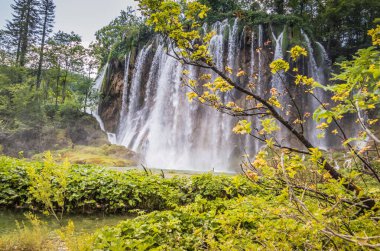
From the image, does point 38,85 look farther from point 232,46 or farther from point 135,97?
point 232,46

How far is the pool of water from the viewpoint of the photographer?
5.37 metres

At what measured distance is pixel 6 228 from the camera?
5.21 meters

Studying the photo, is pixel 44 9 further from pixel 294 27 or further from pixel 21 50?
pixel 294 27

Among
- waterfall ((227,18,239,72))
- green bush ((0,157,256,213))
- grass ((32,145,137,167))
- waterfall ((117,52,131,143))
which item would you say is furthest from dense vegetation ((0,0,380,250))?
waterfall ((117,52,131,143))

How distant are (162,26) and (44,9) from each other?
45.3 meters

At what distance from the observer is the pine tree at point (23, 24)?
38.9 metres

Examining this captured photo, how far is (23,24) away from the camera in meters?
39.4

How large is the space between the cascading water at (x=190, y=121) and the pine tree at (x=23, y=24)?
890 inches

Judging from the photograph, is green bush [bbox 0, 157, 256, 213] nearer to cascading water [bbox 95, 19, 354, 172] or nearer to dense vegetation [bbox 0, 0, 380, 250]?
dense vegetation [bbox 0, 0, 380, 250]

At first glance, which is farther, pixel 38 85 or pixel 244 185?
pixel 38 85

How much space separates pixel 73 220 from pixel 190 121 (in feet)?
63.9

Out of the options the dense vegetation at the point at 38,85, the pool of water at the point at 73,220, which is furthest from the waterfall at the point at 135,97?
the pool of water at the point at 73,220

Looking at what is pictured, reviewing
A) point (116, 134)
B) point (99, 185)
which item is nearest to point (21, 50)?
point (116, 134)

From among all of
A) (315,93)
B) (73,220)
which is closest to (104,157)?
(73,220)
